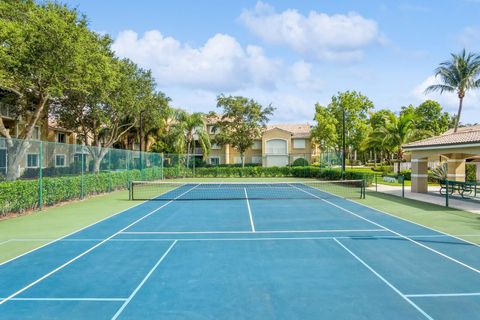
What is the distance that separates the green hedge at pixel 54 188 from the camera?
13.7 m

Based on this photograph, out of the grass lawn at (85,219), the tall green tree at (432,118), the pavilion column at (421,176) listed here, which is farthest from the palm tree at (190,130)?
the tall green tree at (432,118)

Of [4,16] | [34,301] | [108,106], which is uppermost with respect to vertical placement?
[4,16]

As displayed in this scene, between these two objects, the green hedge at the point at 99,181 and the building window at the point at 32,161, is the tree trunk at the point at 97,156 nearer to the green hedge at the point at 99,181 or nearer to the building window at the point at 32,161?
the green hedge at the point at 99,181

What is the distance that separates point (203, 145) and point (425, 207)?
3078 cm

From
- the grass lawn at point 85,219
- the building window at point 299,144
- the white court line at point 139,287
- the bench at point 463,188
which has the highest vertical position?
the building window at point 299,144

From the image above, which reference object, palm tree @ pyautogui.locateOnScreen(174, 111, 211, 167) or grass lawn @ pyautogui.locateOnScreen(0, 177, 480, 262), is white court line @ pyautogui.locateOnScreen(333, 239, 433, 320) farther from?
palm tree @ pyautogui.locateOnScreen(174, 111, 211, 167)

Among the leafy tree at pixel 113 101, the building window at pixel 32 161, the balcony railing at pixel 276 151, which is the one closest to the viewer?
the building window at pixel 32 161

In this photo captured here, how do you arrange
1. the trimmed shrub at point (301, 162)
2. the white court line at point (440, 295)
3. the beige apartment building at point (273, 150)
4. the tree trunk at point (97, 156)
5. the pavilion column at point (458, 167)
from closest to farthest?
the white court line at point (440, 295)
the tree trunk at point (97, 156)
the pavilion column at point (458, 167)
the trimmed shrub at point (301, 162)
the beige apartment building at point (273, 150)

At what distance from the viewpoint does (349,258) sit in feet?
27.5

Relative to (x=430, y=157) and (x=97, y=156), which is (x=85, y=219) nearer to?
(x=97, y=156)

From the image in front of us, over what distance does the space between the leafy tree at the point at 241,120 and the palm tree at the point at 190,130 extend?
4508 mm

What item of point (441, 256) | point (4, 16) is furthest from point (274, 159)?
point (441, 256)

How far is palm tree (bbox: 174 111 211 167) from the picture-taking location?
143 ft

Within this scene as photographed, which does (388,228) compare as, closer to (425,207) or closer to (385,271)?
(385,271)
